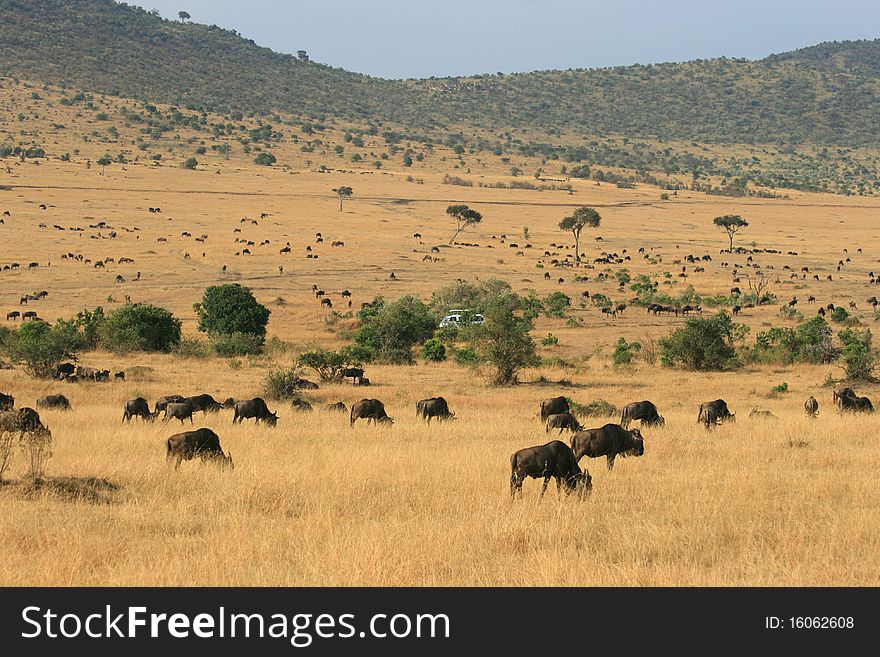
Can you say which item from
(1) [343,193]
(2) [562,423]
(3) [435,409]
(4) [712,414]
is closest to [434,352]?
(3) [435,409]

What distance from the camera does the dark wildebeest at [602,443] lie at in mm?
13305

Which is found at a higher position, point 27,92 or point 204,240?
point 27,92

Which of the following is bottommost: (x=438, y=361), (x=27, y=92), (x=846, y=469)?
(x=438, y=361)

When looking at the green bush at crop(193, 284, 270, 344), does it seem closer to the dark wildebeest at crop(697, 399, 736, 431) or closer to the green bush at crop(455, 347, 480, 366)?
the green bush at crop(455, 347, 480, 366)

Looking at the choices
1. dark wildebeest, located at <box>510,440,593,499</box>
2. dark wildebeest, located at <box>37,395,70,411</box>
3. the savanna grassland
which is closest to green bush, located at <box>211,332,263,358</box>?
the savanna grassland

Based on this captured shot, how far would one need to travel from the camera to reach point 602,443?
1331cm

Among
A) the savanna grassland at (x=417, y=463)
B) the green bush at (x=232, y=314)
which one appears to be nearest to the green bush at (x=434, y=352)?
the savanna grassland at (x=417, y=463)

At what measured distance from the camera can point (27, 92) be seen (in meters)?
166

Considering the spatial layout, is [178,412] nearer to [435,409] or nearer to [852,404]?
[435,409]

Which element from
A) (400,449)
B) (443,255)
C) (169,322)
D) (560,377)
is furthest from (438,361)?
(443,255)

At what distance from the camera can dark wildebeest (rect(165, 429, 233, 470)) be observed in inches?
520

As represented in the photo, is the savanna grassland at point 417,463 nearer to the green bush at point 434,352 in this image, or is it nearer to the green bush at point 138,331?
the green bush at point 138,331
